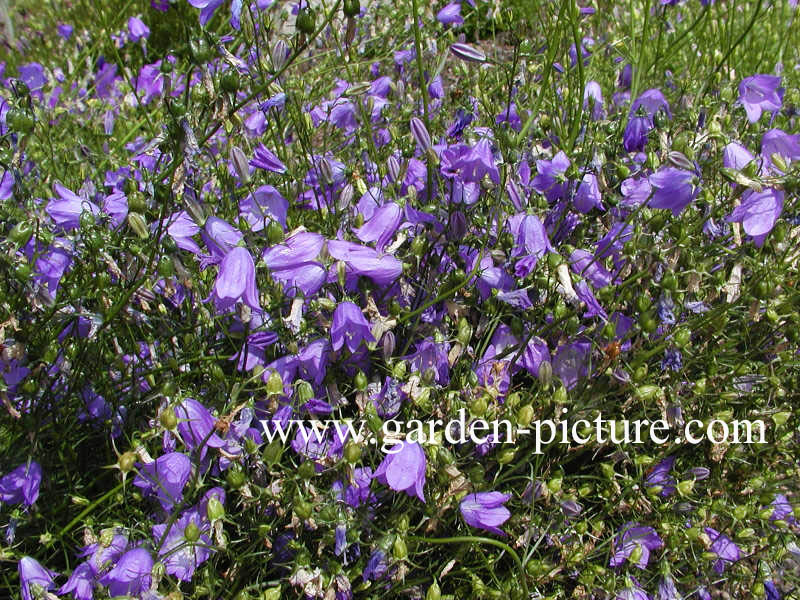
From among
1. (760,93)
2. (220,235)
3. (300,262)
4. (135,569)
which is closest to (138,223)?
(220,235)

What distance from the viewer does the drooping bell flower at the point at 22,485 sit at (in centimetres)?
165

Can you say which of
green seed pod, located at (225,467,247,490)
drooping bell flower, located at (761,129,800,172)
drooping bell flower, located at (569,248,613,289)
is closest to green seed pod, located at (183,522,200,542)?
green seed pod, located at (225,467,247,490)

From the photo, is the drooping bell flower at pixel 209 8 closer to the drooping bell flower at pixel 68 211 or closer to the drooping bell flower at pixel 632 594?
the drooping bell flower at pixel 68 211

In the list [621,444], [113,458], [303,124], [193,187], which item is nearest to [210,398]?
[113,458]

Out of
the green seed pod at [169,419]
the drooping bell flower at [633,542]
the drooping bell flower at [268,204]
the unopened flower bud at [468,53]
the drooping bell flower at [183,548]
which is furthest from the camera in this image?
the unopened flower bud at [468,53]

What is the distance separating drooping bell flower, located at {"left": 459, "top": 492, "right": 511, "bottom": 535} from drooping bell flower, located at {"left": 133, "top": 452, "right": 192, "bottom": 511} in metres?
0.58

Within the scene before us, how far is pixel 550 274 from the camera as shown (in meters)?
1.64

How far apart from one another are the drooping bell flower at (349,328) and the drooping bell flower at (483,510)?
404 mm

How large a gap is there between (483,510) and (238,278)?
0.71 metres

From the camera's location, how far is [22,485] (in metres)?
1.67

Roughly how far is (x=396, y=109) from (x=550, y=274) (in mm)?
1533

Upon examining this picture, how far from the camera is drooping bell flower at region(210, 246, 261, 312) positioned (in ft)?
4.62

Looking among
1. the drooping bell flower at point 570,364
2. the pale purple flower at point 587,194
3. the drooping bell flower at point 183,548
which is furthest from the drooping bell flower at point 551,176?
the drooping bell flower at point 183,548

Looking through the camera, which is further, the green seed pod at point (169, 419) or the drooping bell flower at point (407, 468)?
the drooping bell flower at point (407, 468)
